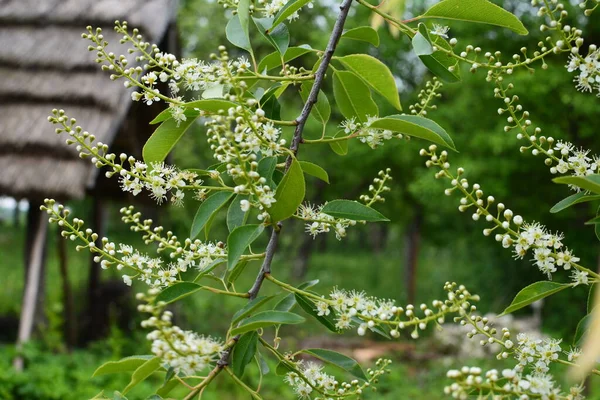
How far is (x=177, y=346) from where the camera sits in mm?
671

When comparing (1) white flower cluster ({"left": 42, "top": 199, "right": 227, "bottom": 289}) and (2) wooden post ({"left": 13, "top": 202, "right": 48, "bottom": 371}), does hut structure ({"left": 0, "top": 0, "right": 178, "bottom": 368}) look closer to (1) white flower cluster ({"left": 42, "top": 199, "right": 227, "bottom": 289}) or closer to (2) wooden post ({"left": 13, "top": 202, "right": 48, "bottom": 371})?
(2) wooden post ({"left": 13, "top": 202, "right": 48, "bottom": 371})

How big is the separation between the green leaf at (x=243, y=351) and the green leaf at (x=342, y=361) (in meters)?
0.10

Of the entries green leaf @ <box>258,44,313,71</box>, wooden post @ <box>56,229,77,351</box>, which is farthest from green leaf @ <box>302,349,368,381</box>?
wooden post @ <box>56,229,77,351</box>

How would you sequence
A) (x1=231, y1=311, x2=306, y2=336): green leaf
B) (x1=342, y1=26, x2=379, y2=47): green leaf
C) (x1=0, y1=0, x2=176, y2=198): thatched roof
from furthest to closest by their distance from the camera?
(x1=0, y1=0, x2=176, y2=198): thatched roof, (x1=342, y1=26, x2=379, y2=47): green leaf, (x1=231, y1=311, x2=306, y2=336): green leaf

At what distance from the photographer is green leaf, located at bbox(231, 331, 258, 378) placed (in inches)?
31.6

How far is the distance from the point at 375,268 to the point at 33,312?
8.81 metres

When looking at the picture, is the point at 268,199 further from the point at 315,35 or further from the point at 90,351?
the point at 315,35

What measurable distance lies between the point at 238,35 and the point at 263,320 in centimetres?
41

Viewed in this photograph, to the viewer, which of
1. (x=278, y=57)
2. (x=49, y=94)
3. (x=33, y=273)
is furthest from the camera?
(x=33, y=273)

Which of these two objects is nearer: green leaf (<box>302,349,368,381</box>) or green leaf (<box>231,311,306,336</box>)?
green leaf (<box>231,311,306,336</box>)

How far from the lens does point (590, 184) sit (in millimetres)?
660

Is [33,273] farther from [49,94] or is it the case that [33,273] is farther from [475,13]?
[475,13]

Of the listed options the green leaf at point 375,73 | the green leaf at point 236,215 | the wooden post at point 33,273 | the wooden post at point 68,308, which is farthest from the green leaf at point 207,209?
the wooden post at point 68,308

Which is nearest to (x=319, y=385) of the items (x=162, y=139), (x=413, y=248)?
(x=162, y=139)
